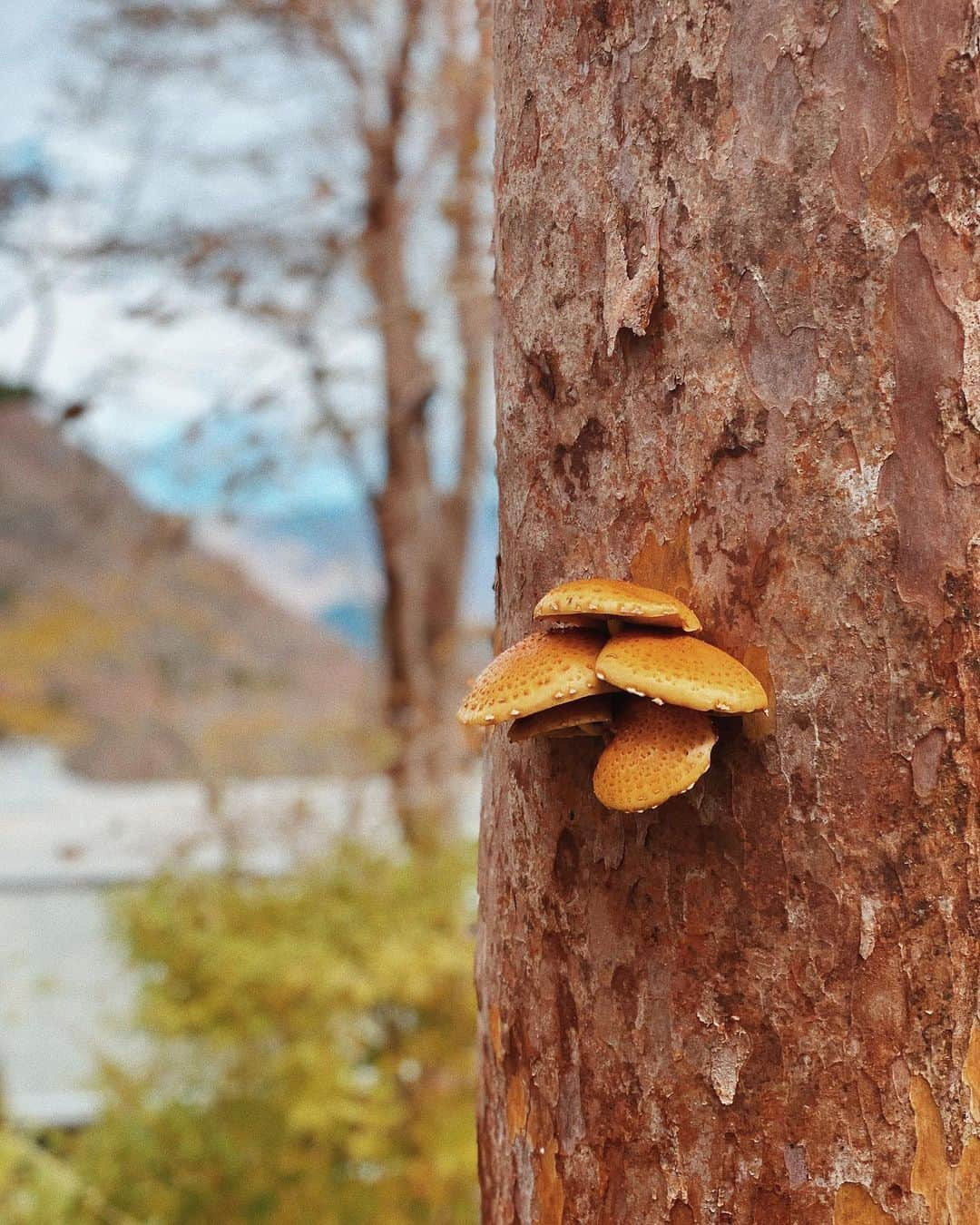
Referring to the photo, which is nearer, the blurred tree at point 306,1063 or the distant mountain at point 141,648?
the blurred tree at point 306,1063

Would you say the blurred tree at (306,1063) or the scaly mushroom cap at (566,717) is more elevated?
the scaly mushroom cap at (566,717)

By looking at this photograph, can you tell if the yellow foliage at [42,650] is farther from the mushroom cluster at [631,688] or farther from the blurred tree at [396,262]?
the mushroom cluster at [631,688]

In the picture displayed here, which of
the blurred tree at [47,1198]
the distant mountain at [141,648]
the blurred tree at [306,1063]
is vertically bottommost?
the blurred tree at [47,1198]

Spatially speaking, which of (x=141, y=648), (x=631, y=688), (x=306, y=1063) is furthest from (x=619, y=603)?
(x=141, y=648)

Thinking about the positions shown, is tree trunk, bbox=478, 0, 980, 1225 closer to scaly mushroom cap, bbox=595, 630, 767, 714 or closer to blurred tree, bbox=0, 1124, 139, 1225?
scaly mushroom cap, bbox=595, 630, 767, 714

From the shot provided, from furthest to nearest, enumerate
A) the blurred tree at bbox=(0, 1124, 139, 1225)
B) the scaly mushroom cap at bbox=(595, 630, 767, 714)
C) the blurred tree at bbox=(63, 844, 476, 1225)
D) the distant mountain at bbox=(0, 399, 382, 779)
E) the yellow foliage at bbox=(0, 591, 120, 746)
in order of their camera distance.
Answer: the yellow foliage at bbox=(0, 591, 120, 746)
the distant mountain at bbox=(0, 399, 382, 779)
the blurred tree at bbox=(0, 1124, 139, 1225)
the blurred tree at bbox=(63, 844, 476, 1225)
the scaly mushroom cap at bbox=(595, 630, 767, 714)

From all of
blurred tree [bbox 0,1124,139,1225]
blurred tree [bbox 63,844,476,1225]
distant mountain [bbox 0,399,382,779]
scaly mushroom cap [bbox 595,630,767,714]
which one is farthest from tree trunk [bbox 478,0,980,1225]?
distant mountain [bbox 0,399,382,779]

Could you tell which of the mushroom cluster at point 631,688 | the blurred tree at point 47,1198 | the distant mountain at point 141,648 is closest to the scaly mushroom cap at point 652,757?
the mushroom cluster at point 631,688

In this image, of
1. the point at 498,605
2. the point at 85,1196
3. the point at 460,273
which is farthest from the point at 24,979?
the point at 498,605
